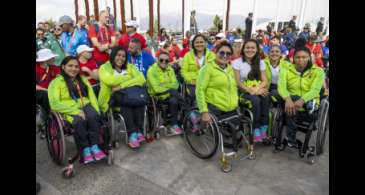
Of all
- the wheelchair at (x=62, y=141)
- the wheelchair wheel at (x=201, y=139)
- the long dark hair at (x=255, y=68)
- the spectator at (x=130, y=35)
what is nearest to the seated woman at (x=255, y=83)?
the long dark hair at (x=255, y=68)

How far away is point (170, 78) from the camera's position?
3.37 metres

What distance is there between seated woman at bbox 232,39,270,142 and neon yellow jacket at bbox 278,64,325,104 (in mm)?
268

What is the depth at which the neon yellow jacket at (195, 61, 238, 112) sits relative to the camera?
2611mm

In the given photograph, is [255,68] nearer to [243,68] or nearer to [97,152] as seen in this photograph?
[243,68]

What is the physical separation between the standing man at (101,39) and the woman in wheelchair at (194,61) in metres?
1.16

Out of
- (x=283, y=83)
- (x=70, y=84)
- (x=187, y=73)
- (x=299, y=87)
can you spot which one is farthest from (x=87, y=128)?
(x=299, y=87)

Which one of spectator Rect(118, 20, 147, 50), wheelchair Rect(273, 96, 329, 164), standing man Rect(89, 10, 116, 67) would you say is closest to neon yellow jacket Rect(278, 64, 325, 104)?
wheelchair Rect(273, 96, 329, 164)

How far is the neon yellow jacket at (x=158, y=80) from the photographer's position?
10.7 ft

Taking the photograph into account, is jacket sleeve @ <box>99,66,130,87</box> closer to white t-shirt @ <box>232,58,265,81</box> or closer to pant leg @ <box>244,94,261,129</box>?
white t-shirt @ <box>232,58,265,81</box>

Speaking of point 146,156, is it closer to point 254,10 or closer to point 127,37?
point 127,37

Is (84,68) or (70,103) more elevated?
(84,68)

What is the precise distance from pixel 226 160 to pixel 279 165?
0.63m

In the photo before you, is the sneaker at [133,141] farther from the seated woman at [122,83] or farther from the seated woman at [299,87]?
the seated woman at [299,87]
